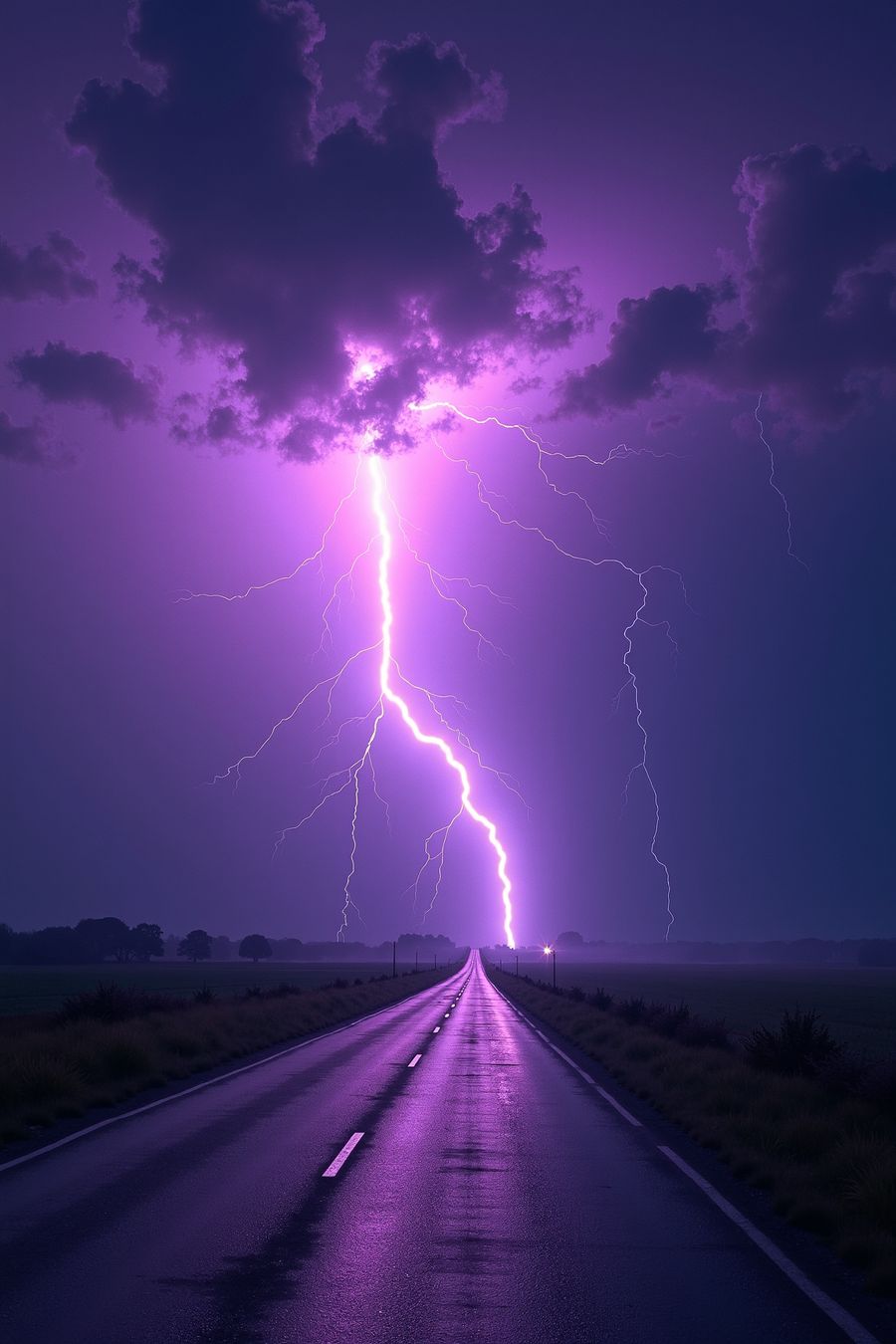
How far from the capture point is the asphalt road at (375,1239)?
554cm

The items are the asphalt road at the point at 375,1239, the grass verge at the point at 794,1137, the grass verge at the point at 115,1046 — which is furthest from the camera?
the grass verge at the point at 115,1046

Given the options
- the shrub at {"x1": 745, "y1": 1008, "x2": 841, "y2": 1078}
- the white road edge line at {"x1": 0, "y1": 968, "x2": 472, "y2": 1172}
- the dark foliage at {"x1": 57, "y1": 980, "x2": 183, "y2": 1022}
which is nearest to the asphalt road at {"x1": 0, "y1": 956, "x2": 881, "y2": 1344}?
the white road edge line at {"x1": 0, "y1": 968, "x2": 472, "y2": 1172}

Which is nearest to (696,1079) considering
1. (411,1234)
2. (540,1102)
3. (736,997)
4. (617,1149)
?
(540,1102)

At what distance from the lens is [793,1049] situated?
16.4 meters

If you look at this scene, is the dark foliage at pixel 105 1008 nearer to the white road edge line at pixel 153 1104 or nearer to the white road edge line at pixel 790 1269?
the white road edge line at pixel 153 1104

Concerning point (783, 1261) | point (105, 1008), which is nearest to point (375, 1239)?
point (783, 1261)

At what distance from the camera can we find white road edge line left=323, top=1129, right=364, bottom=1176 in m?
9.41

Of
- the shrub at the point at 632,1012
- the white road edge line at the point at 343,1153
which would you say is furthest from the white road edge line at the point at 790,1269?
the shrub at the point at 632,1012

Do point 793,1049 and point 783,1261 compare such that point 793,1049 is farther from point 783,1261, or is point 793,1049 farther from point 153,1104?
point 783,1261

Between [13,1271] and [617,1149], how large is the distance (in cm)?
672

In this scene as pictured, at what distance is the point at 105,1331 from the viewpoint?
17.4ft

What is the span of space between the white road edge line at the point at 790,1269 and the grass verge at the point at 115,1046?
744cm

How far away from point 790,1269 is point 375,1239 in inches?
113

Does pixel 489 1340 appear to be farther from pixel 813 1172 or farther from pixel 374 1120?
pixel 374 1120
